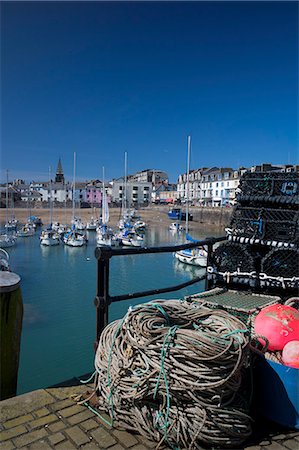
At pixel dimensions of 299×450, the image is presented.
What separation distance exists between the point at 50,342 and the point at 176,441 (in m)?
10.4

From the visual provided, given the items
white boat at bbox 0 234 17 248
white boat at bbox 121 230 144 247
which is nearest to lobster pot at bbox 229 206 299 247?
white boat at bbox 121 230 144 247

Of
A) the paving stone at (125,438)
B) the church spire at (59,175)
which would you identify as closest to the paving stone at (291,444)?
the paving stone at (125,438)

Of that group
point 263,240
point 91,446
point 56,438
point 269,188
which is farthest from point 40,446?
point 269,188

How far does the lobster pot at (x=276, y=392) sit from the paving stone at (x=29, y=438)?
1650 mm

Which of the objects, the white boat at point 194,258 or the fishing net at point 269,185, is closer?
the fishing net at point 269,185

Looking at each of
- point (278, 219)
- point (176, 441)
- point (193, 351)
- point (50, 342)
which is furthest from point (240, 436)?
point (50, 342)

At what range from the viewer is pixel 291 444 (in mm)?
2574

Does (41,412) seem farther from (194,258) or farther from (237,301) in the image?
(194,258)

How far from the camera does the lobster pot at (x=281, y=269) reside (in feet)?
15.7

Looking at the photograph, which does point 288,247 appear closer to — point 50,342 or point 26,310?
point 50,342

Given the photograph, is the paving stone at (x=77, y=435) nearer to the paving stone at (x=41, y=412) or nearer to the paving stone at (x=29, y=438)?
the paving stone at (x=29, y=438)

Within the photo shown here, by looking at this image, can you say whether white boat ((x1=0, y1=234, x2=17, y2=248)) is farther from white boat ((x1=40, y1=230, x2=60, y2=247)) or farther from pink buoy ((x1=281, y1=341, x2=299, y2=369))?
pink buoy ((x1=281, y1=341, x2=299, y2=369))

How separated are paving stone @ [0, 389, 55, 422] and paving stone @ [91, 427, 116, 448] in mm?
598

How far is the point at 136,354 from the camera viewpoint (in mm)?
2736
